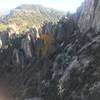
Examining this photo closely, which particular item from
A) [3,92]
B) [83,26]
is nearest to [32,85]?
[3,92]

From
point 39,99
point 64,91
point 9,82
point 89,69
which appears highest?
point 89,69

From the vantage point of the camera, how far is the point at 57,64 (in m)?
111

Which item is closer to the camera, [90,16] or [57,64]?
[57,64]

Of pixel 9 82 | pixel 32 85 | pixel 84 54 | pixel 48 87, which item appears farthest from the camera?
pixel 9 82

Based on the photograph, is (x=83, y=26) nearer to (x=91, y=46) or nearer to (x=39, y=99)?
(x=91, y=46)

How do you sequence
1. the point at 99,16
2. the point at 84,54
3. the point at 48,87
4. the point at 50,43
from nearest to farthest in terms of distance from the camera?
the point at 84,54 < the point at 48,87 < the point at 99,16 < the point at 50,43

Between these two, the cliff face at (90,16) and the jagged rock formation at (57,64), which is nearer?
the jagged rock formation at (57,64)

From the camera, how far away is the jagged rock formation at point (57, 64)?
278 feet

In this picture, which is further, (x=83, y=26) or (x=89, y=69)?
(x=83, y=26)

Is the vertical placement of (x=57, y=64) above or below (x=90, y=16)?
below

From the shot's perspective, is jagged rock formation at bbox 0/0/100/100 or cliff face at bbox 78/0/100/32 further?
cliff face at bbox 78/0/100/32

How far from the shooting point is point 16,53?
164 meters

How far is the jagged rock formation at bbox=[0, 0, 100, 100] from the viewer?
84.6 meters

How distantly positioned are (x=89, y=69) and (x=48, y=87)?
70.2 ft
